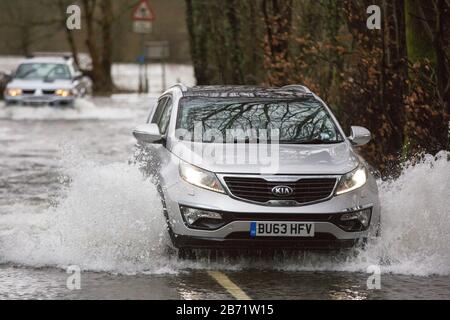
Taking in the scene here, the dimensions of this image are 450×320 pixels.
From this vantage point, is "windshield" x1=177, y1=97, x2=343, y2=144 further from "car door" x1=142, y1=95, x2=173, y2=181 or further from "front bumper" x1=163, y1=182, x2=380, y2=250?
"front bumper" x1=163, y1=182, x2=380, y2=250

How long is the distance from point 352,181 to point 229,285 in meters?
1.70

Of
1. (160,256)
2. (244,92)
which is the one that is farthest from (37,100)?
(160,256)

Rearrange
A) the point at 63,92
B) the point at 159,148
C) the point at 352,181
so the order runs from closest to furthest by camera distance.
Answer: the point at 352,181 < the point at 159,148 < the point at 63,92

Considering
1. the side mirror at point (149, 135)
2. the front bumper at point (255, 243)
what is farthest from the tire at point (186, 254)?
the side mirror at point (149, 135)

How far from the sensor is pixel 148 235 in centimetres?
1084

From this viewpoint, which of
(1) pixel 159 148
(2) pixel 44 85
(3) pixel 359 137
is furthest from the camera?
(2) pixel 44 85

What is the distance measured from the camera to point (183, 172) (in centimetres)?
1070

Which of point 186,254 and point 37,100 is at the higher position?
point 186,254

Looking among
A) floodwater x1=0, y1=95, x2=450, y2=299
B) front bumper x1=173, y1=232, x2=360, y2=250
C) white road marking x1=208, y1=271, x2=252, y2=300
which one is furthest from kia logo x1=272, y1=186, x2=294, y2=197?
white road marking x1=208, y1=271, x2=252, y2=300

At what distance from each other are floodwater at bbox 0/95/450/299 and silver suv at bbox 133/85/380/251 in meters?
0.27

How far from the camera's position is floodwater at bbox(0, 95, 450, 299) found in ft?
31.6

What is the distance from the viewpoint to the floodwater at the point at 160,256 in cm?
964

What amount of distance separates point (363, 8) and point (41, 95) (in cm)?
1871

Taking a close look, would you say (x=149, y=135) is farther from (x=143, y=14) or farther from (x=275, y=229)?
(x=143, y=14)
